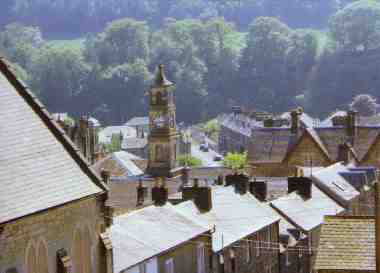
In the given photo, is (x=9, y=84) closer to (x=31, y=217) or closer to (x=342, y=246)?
(x=31, y=217)

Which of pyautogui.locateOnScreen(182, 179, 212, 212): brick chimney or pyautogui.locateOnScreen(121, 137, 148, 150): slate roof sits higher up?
pyautogui.locateOnScreen(182, 179, 212, 212): brick chimney

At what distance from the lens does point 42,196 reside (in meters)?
30.3

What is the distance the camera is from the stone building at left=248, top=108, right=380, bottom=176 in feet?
274

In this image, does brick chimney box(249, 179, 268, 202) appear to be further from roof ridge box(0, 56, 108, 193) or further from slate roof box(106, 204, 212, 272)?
roof ridge box(0, 56, 108, 193)

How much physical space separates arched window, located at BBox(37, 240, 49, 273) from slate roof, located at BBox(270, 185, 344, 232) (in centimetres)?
2395

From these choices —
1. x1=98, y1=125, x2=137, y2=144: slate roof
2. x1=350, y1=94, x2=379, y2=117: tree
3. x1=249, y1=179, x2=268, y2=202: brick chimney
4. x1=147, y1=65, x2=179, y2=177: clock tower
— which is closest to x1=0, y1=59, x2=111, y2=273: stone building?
x1=249, y1=179, x2=268, y2=202: brick chimney

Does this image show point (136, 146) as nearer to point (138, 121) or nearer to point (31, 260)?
point (138, 121)

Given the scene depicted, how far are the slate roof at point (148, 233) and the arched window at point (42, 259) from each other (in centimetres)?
477

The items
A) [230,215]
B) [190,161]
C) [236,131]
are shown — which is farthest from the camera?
[236,131]

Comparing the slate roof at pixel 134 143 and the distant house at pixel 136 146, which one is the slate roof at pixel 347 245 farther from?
the slate roof at pixel 134 143

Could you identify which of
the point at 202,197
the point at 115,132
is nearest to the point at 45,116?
the point at 202,197

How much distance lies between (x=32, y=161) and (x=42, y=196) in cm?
116

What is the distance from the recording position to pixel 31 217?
97.4 feet

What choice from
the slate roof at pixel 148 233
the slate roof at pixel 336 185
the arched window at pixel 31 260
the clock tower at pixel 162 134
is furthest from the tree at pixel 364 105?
the arched window at pixel 31 260
